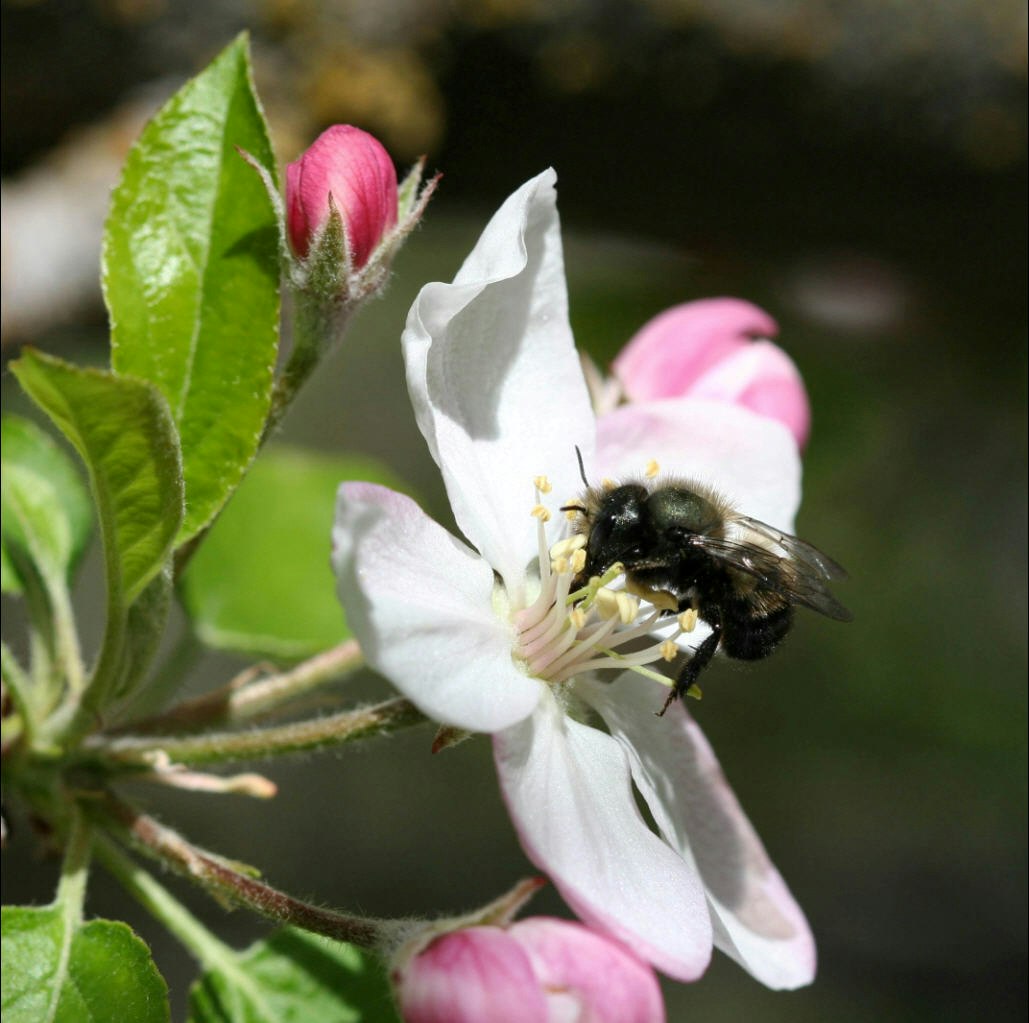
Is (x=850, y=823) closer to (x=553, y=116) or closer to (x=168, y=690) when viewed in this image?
(x=553, y=116)

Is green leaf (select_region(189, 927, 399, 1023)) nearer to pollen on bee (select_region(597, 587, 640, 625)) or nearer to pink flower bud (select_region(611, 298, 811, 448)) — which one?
pollen on bee (select_region(597, 587, 640, 625))

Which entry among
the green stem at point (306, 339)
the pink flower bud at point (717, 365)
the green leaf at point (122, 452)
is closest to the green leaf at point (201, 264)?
the green stem at point (306, 339)

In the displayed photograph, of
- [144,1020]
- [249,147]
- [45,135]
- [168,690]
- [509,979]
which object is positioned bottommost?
[168,690]

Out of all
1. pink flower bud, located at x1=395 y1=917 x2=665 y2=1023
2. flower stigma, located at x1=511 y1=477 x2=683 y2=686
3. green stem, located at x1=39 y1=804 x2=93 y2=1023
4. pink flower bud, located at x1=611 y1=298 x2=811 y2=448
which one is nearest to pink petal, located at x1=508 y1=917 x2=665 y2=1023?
pink flower bud, located at x1=395 y1=917 x2=665 y2=1023

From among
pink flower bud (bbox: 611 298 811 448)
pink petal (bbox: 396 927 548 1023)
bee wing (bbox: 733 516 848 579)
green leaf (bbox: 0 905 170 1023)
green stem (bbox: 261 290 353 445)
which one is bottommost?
green leaf (bbox: 0 905 170 1023)

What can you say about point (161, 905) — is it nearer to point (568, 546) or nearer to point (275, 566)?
point (568, 546)

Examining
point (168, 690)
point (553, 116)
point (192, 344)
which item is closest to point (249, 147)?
point (192, 344)

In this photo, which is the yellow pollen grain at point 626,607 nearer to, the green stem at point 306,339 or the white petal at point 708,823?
the white petal at point 708,823
